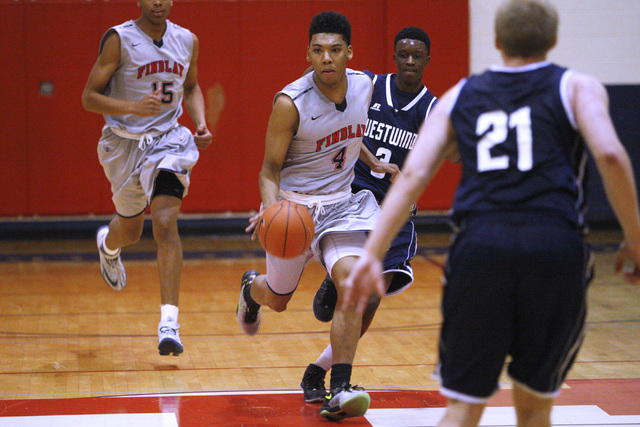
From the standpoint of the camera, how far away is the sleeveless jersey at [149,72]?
4781mm

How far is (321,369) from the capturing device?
155 inches

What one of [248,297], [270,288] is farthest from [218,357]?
[270,288]

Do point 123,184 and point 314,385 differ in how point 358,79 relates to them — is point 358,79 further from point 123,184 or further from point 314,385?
point 123,184

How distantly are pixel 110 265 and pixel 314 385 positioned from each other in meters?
2.27

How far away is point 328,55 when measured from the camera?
3.77 m

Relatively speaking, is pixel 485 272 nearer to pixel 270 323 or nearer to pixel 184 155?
pixel 184 155

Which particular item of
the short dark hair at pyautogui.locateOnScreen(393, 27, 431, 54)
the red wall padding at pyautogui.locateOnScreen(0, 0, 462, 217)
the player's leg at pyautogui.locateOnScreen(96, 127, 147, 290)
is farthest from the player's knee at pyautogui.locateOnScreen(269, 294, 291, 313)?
the red wall padding at pyautogui.locateOnScreen(0, 0, 462, 217)

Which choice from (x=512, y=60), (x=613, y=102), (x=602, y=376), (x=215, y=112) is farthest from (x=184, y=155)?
(x=613, y=102)

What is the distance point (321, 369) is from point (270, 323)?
1.70 metres

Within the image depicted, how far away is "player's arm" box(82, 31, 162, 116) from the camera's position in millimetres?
4617

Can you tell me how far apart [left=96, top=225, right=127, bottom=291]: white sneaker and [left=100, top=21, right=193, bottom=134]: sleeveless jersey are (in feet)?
3.13

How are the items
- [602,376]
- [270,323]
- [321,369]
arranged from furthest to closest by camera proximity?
[270,323], [602,376], [321,369]

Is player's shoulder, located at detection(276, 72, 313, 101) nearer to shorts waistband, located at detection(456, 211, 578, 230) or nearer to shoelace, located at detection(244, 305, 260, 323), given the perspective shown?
shoelace, located at detection(244, 305, 260, 323)

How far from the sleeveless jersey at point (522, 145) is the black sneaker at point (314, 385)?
5.96 ft
